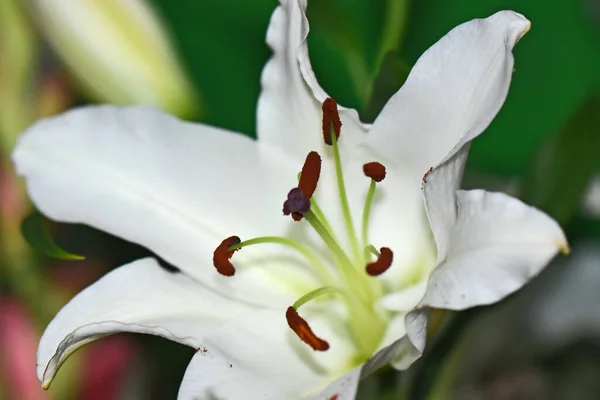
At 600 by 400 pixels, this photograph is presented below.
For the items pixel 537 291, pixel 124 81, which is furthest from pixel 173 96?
pixel 537 291

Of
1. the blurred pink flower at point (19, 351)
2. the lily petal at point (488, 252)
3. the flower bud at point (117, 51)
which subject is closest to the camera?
the lily petal at point (488, 252)

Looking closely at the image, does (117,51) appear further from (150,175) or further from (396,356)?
(396,356)

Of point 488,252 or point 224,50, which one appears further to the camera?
point 224,50

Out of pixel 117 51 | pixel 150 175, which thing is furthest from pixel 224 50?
pixel 150 175

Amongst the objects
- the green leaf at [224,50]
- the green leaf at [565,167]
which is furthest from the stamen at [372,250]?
the green leaf at [224,50]

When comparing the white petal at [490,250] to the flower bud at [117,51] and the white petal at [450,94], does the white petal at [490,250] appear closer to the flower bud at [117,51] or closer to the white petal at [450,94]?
the white petal at [450,94]

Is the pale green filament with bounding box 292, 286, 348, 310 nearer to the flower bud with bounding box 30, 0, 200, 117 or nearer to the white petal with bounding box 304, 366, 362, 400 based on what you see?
the white petal with bounding box 304, 366, 362, 400
